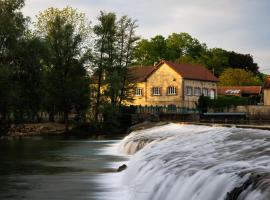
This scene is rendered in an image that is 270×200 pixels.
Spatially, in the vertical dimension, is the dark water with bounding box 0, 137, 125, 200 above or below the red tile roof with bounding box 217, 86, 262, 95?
below

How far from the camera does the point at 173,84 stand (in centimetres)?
8169

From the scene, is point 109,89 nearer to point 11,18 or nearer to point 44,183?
point 11,18

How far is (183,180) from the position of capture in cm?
1317

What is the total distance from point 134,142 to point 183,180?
17281 mm

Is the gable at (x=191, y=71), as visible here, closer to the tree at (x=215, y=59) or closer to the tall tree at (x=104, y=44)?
the tall tree at (x=104, y=44)

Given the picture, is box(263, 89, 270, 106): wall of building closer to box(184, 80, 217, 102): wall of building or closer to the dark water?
box(184, 80, 217, 102): wall of building

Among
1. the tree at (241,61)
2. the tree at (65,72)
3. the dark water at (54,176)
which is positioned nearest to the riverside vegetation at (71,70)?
the tree at (65,72)

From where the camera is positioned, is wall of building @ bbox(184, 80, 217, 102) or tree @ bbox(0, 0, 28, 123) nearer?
tree @ bbox(0, 0, 28, 123)

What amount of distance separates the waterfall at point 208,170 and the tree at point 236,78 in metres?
92.6

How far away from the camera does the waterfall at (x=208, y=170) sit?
35.3 feet

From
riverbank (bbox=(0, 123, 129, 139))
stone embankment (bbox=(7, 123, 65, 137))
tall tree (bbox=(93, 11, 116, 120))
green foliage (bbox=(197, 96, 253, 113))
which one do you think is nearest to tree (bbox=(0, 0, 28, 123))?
stone embankment (bbox=(7, 123, 65, 137))

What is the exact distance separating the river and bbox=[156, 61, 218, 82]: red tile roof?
182 feet

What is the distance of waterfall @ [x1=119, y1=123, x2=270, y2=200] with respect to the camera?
35.3ft

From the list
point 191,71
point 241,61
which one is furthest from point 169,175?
point 241,61
